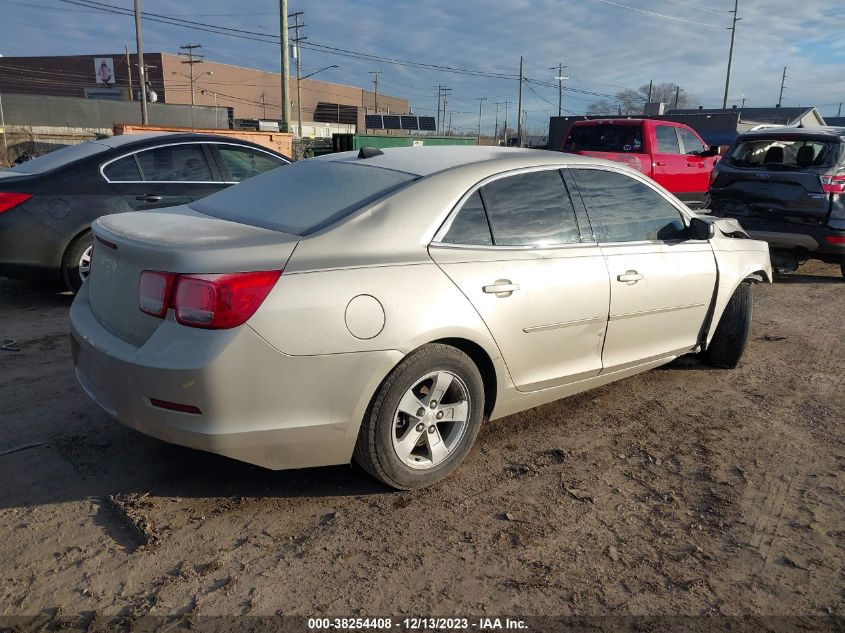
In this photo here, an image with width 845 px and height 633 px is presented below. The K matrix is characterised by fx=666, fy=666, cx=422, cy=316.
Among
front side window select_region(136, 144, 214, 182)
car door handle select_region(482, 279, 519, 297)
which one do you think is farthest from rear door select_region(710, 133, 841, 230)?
front side window select_region(136, 144, 214, 182)

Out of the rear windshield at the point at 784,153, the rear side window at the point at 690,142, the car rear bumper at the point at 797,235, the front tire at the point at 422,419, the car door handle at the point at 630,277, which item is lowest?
the front tire at the point at 422,419

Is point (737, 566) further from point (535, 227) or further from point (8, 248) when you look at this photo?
point (8, 248)

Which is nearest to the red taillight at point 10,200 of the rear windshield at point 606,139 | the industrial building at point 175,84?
the rear windshield at point 606,139

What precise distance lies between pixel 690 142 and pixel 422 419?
12.1 meters

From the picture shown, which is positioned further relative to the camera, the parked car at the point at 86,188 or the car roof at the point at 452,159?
the parked car at the point at 86,188

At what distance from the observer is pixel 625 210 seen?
13.4ft

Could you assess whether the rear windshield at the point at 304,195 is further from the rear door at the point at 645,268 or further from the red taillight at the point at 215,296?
the rear door at the point at 645,268

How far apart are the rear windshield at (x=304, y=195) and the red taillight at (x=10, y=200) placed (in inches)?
109

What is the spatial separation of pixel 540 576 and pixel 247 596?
1105 mm

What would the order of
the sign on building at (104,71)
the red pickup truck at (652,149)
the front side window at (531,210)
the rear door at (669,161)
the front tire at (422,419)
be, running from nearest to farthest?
the front tire at (422,419) → the front side window at (531,210) → the red pickup truck at (652,149) → the rear door at (669,161) → the sign on building at (104,71)

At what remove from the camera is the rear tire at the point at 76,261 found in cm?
593

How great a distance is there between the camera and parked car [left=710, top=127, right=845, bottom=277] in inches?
310

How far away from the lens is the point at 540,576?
2.58 meters

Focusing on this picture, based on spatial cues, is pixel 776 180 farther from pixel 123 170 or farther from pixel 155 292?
pixel 155 292
